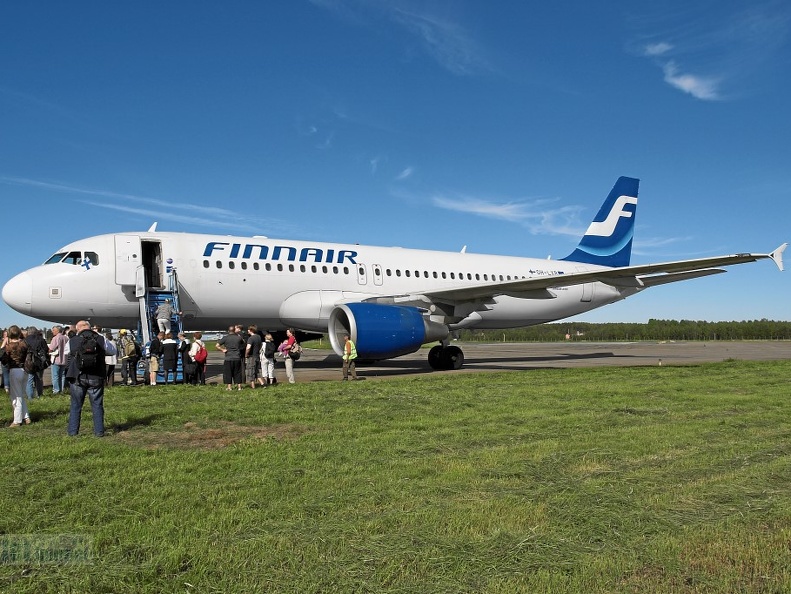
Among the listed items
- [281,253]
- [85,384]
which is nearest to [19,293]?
[281,253]

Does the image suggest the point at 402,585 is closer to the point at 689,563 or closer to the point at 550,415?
the point at 689,563

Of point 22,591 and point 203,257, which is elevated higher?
point 203,257

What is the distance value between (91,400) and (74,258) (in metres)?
9.66

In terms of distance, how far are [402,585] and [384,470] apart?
240 centimetres

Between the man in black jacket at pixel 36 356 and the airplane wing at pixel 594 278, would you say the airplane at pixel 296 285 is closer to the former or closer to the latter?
the airplane wing at pixel 594 278

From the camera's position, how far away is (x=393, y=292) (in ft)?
66.6

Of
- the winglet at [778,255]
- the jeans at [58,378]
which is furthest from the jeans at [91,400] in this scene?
the winglet at [778,255]

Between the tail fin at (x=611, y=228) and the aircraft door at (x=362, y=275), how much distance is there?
11163mm

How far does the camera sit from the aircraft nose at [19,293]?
51.1ft

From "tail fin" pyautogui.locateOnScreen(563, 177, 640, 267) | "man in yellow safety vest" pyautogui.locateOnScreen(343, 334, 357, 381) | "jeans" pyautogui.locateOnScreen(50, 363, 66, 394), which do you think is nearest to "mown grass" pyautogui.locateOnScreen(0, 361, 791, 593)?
"jeans" pyautogui.locateOnScreen(50, 363, 66, 394)

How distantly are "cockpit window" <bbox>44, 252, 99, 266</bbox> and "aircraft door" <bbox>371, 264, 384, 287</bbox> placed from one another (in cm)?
788

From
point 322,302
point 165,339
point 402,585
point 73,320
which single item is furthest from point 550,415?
point 73,320

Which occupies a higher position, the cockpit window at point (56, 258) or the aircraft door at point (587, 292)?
the cockpit window at point (56, 258)

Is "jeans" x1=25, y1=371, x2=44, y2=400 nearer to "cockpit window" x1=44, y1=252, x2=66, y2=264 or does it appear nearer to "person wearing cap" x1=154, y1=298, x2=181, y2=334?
"person wearing cap" x1=154, y1=298, x2=181, y2=334
